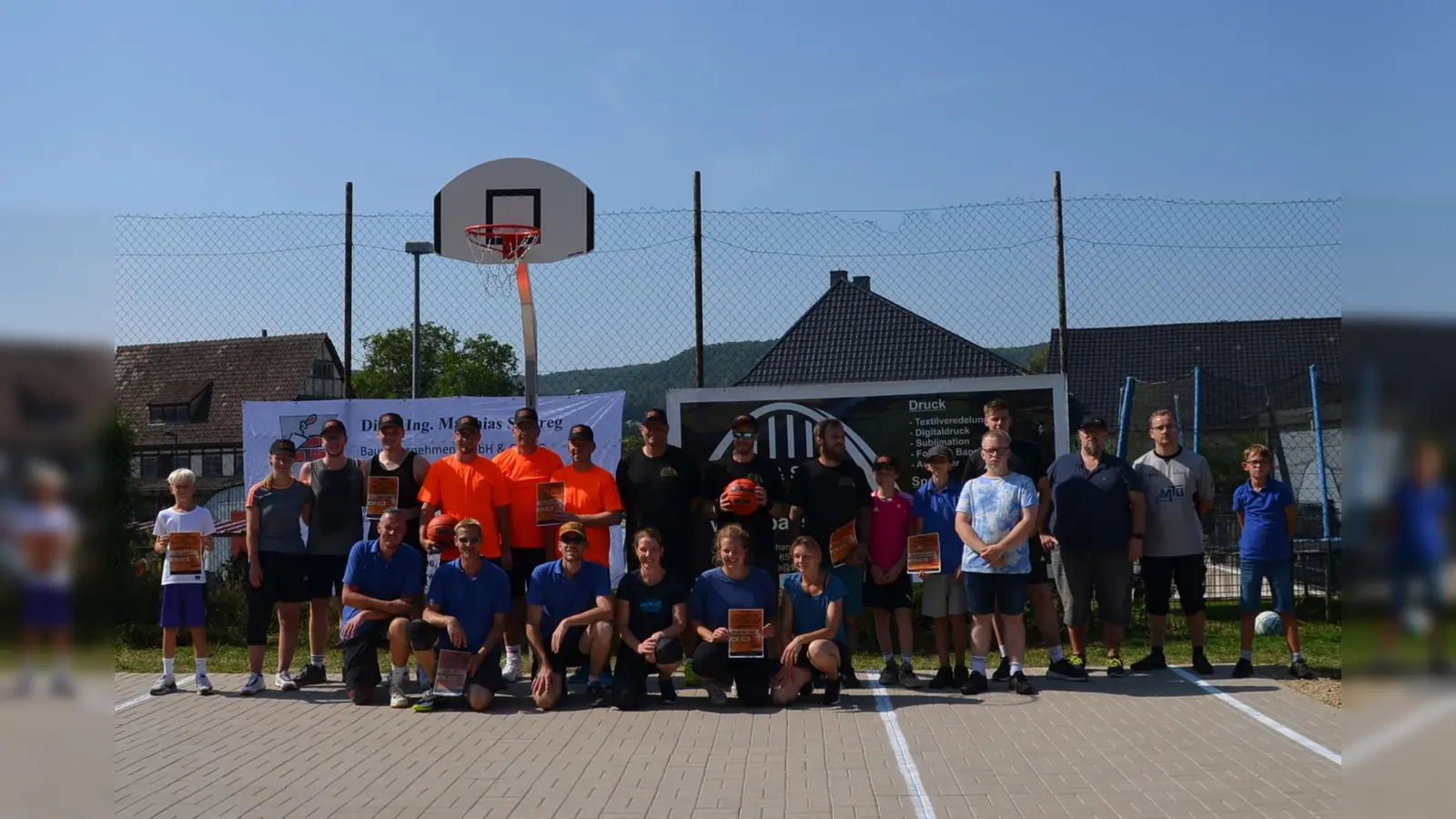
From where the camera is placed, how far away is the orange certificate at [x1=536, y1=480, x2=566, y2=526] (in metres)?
8.85

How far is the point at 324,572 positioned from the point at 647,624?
2.68 m

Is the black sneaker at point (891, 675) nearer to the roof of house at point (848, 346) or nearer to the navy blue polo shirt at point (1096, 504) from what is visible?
the navy blue polo shirt at point (1096, 504)

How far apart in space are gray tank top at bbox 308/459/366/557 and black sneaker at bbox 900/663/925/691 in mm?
4273

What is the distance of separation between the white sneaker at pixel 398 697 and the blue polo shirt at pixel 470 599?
0.54 metres

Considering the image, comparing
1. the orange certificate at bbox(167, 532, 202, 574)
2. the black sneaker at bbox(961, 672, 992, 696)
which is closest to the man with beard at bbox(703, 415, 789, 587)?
the black sneaker at bbox(961, 672, 992, 696)

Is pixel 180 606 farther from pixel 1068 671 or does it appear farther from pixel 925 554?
pixel 1068 671

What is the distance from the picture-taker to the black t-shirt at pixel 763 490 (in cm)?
880

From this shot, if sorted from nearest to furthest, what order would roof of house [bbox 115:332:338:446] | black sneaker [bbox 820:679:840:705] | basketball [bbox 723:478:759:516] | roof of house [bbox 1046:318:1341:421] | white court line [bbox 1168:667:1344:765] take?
white court line [bbox 1168:667:1344:765] < black sneaker [bbox 820:679:840:705] < basketball [bbox 723:478:759:516] < roof of house [bbox 115:332:338:446] < roof of house [bbox 1046:318:1341:421]

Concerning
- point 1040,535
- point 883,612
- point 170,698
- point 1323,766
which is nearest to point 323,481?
point 170,698

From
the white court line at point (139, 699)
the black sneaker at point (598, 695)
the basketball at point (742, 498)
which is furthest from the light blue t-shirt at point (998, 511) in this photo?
the white court line at point (139, 699)

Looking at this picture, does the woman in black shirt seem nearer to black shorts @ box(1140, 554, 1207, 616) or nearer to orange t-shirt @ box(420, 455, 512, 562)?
orange t-shirt @ box(420, 455, 512, 562)

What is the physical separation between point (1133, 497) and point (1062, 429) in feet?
8.56

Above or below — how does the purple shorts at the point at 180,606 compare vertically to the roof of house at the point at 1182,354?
below

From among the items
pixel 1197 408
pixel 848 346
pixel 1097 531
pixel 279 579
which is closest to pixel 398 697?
pixel 279 579
